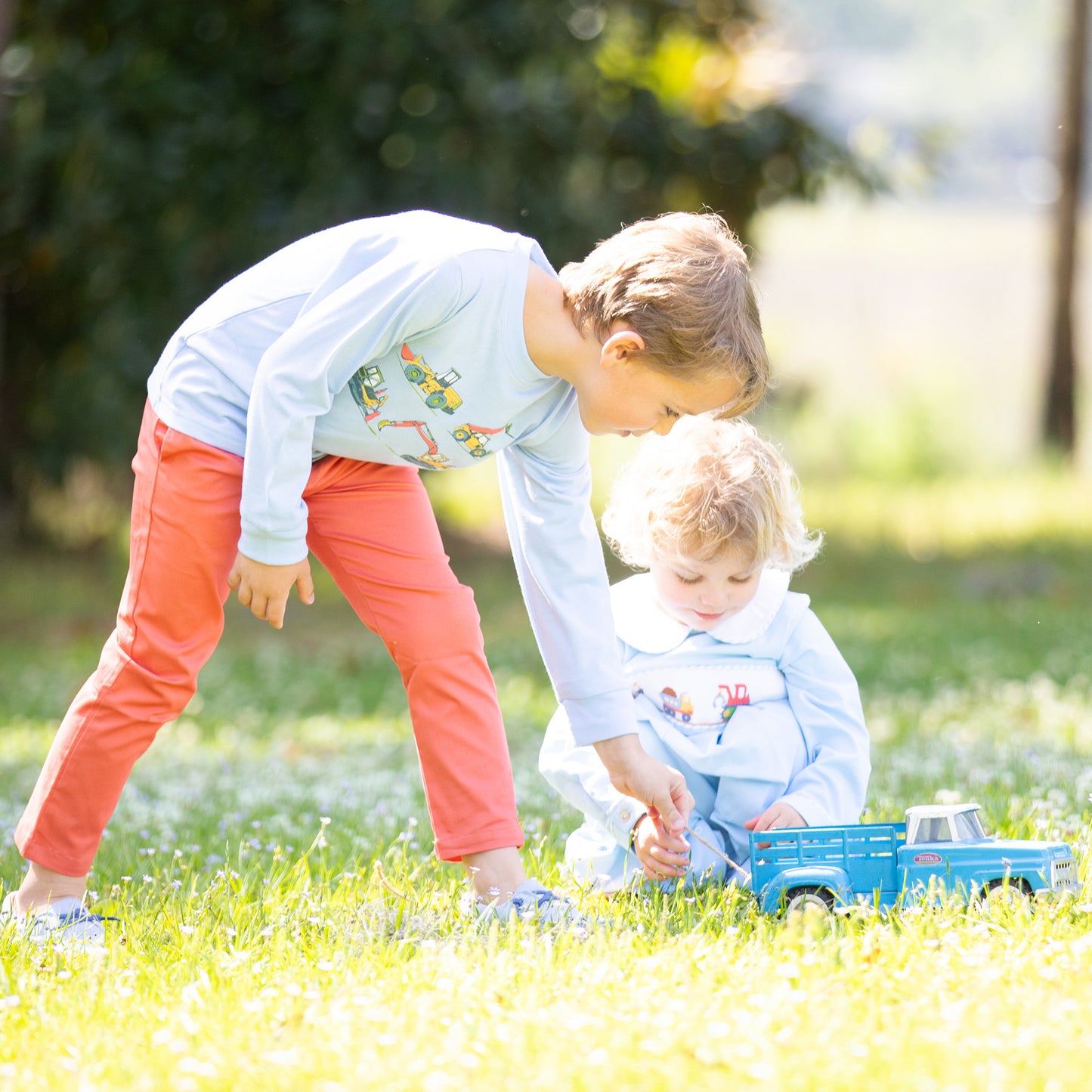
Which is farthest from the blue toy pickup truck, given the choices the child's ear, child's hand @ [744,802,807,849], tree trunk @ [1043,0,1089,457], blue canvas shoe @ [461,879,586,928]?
tree trunk @ [1043,0,1089,457]

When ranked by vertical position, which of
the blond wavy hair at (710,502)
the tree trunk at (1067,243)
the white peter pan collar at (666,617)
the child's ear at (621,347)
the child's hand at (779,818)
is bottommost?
the child's hand at (779,818)

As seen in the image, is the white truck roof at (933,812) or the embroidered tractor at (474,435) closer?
the white truck roof at (933,812)

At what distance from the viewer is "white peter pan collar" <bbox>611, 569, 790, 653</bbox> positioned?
341 cm

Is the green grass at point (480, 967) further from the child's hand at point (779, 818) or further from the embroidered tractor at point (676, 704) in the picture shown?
A: the embroidered tractor at point (676, 704)

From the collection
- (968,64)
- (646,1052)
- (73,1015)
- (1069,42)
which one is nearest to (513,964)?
(646,1052)

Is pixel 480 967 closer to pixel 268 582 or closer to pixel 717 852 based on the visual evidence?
pixel 717 852

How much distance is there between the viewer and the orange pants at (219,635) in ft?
10.4

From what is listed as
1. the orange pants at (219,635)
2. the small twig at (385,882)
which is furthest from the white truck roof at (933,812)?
the small twig at (385,882)

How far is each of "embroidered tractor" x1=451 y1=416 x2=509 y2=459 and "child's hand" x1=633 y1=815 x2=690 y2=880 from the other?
89cm

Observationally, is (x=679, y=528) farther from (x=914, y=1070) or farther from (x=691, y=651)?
(x=914, y=1070)

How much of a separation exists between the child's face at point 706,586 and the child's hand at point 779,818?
452 mm

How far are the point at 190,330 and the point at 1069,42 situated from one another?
50.0ft

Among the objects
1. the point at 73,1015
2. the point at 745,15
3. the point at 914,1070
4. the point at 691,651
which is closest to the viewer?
the point at 914,1070

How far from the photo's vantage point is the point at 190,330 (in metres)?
3.23
